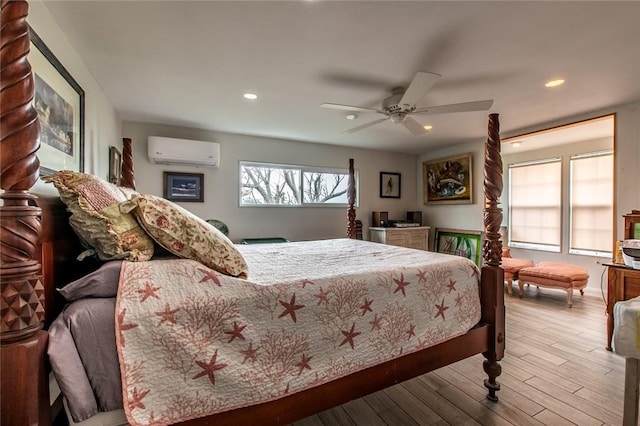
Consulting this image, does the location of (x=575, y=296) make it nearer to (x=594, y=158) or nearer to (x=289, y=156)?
(x=594, y=158)

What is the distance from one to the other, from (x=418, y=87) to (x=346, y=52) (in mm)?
629

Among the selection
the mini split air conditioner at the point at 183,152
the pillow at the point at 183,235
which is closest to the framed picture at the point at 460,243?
the mini split air conditioner at the point at 183,152

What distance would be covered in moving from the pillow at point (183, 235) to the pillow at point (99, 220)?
0.18 feet

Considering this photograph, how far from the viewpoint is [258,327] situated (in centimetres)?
113

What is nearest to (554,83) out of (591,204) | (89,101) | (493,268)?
(493,268)

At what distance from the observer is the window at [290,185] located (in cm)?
459

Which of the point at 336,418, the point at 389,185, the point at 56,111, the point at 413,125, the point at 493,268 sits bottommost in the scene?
the point at 336,418

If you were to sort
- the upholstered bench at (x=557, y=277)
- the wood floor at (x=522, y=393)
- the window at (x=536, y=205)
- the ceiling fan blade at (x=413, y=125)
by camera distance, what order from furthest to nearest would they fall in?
the window at (x=536, y=205) → the upholstered bench at (x=557, y=277) → the ceiling fan blade at (x=413, y=125) → the wood floor at (x=522, y=393)

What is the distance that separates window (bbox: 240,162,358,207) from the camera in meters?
4.59

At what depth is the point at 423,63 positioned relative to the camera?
7.31ft

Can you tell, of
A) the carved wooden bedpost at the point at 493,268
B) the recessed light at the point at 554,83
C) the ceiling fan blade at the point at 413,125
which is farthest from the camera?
the ceiling fan blade at the point at 413,125

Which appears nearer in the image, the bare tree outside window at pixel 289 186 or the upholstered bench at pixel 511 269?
the upholstered bench at pixel 511 269

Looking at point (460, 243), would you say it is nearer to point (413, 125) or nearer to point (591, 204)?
point (591, 204)

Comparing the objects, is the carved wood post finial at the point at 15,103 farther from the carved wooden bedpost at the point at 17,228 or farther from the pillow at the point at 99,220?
the pillow at the point at 99,220
